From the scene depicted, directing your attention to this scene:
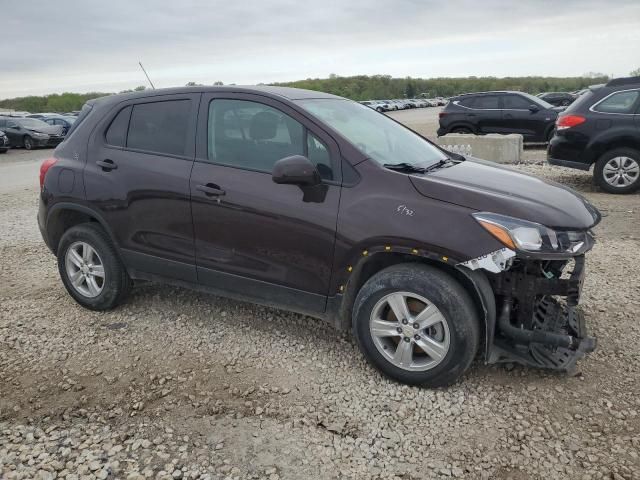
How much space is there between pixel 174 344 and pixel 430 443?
6.72 feet

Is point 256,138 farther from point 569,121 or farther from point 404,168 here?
point 569,121

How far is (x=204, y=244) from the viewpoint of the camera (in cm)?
379

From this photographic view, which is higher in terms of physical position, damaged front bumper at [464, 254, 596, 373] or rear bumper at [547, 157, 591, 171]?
rear bumper at [547, 157, 591, 171]

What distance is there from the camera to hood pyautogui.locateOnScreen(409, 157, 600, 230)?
2998 mm

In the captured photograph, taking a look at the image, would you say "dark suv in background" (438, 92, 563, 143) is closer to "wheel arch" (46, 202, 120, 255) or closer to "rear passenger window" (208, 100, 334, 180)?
"rear passenger window" (208, 100, 334, 180)

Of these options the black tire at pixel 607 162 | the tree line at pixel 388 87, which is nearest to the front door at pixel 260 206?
the black tire at pixel 607 162

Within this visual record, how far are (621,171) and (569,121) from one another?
1.09m

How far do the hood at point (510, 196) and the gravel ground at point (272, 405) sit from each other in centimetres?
102

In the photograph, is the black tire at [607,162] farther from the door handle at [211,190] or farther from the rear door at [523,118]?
the door handle at [211,190]

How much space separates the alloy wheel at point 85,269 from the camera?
14.3ft

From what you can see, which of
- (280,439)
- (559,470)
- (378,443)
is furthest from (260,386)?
(559,470)

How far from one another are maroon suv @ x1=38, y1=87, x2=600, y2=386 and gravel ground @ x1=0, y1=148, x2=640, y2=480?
0.25 m

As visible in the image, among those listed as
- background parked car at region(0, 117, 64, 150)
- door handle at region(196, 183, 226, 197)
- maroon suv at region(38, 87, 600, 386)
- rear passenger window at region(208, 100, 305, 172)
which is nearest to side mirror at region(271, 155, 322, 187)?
maroon suv at region(38, 87, 600, 386)

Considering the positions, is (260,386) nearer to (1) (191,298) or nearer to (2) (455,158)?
(1) (191,298)
